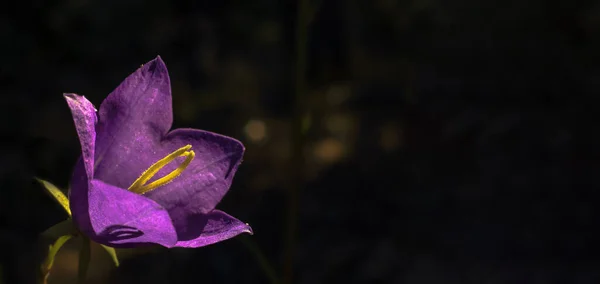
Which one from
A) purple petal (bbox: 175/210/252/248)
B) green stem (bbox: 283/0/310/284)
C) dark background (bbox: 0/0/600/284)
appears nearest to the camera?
purple petal (bbox: 175/210/252/248)

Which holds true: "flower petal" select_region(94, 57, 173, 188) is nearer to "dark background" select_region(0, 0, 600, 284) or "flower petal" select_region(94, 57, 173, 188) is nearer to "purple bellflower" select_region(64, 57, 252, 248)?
"purple bellflower" select_region(64, 57, 252, 248)

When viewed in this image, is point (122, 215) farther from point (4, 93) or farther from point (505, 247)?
point (505, 247)

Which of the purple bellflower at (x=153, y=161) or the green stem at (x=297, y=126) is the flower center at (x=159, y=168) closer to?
the purple bellflower at (x=153, y=161)

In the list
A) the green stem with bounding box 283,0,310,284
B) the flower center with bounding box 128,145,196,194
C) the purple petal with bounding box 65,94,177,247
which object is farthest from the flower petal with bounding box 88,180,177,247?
the green stem with bounding box 283,0,310,284

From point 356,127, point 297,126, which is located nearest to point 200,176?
point 297,126

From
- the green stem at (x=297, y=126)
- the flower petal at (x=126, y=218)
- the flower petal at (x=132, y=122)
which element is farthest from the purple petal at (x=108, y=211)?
the green stem at (x=297, y=126)
